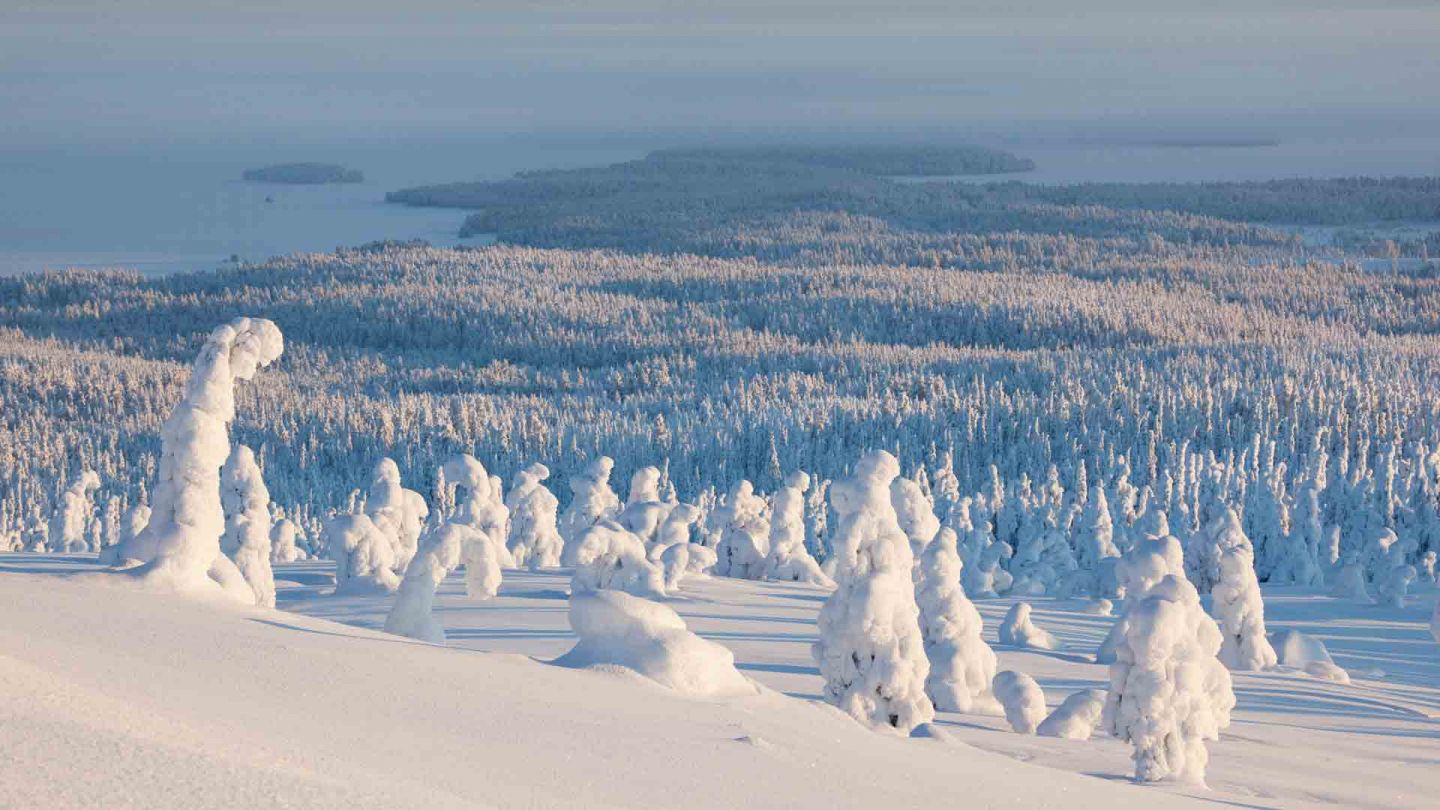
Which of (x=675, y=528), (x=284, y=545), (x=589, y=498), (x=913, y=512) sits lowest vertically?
(x=284, y=545)

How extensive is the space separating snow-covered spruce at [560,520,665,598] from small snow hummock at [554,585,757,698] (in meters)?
8.06

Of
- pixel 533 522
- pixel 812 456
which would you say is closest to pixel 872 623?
pixel 533 522

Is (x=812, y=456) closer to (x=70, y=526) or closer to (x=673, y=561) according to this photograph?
(x=70, y=526)

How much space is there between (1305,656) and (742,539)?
8217 mm

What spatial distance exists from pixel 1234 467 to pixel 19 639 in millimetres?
39429

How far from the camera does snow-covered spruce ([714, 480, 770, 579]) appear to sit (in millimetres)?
→ 25344

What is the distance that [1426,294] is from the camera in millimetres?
121688

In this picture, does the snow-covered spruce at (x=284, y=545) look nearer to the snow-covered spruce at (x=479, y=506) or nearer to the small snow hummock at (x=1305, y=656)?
the snow-covered spruce at (x=479, y=506)

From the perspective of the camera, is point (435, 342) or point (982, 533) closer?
point (982, 533)

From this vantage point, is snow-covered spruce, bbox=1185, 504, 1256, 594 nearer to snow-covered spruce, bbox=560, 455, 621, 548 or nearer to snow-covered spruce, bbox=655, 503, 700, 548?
snow-covered spruce, bbox=655, 503, 700, 548

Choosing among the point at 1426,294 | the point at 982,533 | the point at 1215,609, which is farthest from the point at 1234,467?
the point at 1426,294

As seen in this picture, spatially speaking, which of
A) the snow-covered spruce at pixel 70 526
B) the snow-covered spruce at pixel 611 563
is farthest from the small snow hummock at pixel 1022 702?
the snow-covered spruce at pixel 70 526

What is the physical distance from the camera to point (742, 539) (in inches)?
1006

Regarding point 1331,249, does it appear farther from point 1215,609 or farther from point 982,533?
point 1215,609
